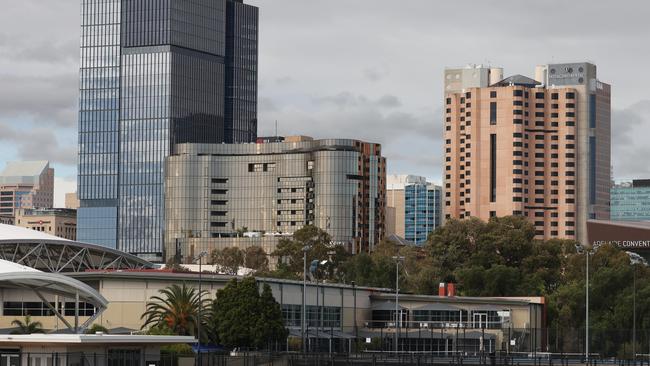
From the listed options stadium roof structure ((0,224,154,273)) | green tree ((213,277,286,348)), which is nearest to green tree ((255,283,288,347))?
green tree ((213,277,286,348))

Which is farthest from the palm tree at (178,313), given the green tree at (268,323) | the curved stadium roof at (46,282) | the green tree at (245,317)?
the curved stadium roof at (46,282)

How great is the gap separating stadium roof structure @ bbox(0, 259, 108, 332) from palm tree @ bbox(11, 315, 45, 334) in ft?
25.8

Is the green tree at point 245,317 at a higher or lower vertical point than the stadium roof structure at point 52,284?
lower

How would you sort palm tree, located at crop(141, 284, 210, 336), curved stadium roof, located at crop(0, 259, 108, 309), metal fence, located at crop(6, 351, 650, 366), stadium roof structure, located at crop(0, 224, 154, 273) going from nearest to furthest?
metal fence, located at crop(6, 351, 650, 366) < curved stadium roof, located at crop(0, 259, 108, 309) < palm tree, located at crop(141, 284, 210, 336) < stadium roof structure, located at crop(0, 224, 154, 273)

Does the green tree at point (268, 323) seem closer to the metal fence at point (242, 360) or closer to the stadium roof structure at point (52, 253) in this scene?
A: the metal fence at point (242, 360)

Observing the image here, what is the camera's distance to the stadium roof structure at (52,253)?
155750 millimetres

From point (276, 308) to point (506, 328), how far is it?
39.3 meters

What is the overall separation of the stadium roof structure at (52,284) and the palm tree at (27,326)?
7863 mm

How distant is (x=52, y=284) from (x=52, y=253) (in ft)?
204

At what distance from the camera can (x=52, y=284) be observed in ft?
339

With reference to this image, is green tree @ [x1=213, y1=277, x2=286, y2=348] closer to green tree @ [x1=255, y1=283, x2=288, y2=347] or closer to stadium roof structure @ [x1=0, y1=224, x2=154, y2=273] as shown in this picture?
green tree @ [x1=255, y1=283, x2=288, y2=347]

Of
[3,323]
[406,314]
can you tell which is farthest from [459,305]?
[3,323]

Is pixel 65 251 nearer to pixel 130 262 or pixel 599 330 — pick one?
pixel 130 262

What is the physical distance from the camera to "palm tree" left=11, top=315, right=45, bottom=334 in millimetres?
113688
